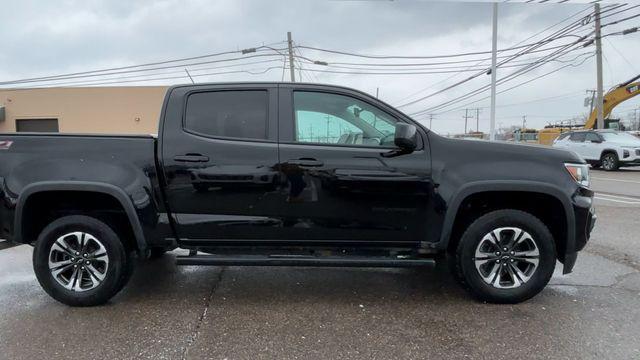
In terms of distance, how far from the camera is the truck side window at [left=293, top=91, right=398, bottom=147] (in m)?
4.01

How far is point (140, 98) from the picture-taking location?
90.7 ft

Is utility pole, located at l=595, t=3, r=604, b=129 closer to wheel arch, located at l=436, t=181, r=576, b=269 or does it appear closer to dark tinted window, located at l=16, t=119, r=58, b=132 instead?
wheel arch, located at l=436, t=181, r=576, b=269

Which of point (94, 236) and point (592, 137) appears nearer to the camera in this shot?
point (94, 236)

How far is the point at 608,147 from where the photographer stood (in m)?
18.2

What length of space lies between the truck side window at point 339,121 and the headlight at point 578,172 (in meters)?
1.50

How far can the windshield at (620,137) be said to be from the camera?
1797cm

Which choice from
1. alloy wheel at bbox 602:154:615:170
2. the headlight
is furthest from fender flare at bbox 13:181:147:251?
alloy wheel at bbox 602:154:615:170

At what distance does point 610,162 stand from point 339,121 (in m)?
18.0

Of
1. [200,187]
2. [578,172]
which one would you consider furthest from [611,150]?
[200,187]

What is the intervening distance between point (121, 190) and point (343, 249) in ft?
6.26

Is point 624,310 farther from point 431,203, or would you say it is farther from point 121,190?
point 121,190

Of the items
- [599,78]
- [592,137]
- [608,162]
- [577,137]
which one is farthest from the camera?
[599,78]

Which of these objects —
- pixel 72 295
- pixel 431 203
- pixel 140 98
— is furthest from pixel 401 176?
pixel 140 98

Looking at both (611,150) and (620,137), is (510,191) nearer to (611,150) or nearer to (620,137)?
(611,150)
